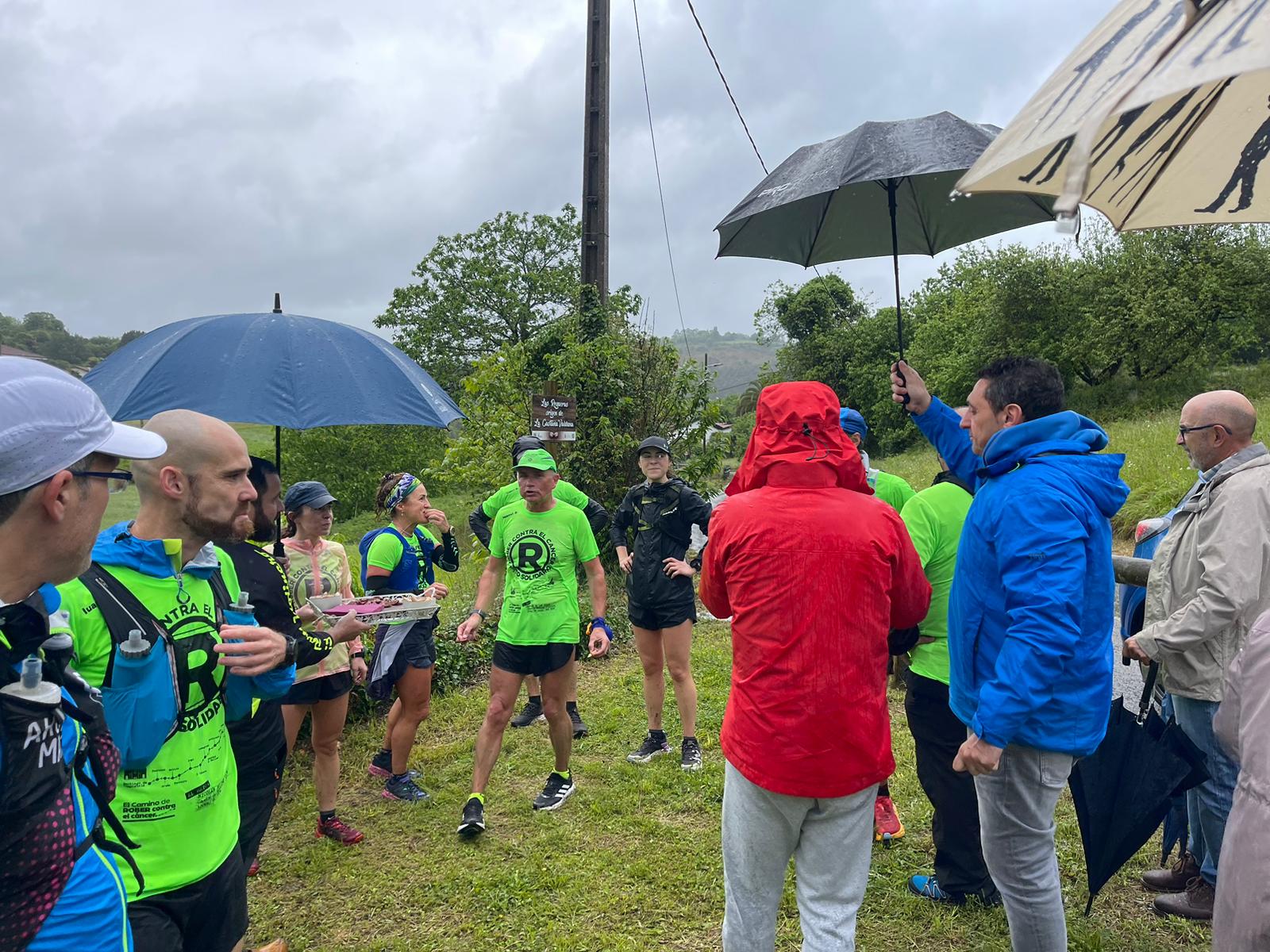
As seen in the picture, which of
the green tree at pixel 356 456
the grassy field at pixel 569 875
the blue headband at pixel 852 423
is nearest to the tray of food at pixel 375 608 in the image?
the grassy field at pixel 569 875

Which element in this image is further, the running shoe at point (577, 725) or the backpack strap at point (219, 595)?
the running shoe at point (577, 725)

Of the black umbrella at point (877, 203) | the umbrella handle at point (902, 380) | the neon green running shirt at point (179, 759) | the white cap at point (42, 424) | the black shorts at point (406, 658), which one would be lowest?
the black shorts at point (406, 658)

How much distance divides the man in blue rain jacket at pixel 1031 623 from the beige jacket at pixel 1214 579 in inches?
30.1

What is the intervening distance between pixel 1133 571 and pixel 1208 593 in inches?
24.7

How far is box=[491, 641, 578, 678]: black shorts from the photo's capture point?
4336 mm

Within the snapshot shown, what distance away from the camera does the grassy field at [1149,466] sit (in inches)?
436

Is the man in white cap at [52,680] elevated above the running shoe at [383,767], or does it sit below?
above

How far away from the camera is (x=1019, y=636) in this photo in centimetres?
225

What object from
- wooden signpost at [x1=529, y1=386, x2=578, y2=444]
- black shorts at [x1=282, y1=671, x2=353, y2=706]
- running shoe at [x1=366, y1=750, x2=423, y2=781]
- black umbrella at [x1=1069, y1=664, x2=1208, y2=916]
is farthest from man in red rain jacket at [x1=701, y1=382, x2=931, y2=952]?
wooden signpost at [x1=529, y1=386, x2=578, y2=444]

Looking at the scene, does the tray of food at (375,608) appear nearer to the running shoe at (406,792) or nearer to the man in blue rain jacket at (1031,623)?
the running shoe at (406,792)

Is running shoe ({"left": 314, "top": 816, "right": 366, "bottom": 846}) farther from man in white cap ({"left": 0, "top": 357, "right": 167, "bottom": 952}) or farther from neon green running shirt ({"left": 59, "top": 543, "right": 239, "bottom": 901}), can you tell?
man in white cap ({"left": 0, "top": 357, "right": 167, "bottom": 952})

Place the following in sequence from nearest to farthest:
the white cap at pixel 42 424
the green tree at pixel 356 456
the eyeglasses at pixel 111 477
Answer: the white cap at pixel 42 424 → the eyeglasses at pixel 111 477 → the green tree at pixel 356 456

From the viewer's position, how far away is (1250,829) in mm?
1191

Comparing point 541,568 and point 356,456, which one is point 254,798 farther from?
point 356,456
